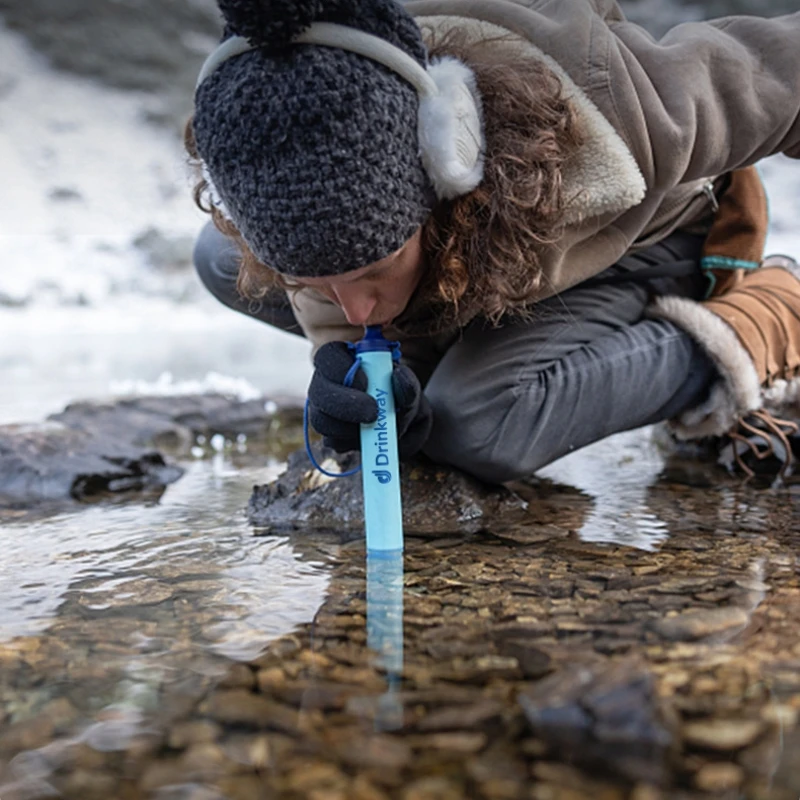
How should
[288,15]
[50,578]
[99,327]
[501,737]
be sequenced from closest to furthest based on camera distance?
[501,737], [288,15], [50,578], [99,327]

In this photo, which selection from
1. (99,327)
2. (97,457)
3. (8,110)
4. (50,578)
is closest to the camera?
(50,578)

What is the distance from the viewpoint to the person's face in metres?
0.86

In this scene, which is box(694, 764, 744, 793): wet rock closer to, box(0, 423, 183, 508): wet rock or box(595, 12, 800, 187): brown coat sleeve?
box(595, 12, 800, 187): brown coat sleeve

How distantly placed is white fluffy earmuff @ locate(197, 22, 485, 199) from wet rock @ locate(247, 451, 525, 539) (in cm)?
42

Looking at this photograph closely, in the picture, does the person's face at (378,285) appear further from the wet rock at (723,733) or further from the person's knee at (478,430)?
the wet rock at (723,733)

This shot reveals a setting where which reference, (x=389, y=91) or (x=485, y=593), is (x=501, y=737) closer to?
(x=485, y=593)

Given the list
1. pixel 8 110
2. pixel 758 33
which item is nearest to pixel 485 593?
pixel 758 33

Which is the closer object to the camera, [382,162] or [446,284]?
[382,162]

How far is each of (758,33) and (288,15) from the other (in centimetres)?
66

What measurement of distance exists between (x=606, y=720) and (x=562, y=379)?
681mm

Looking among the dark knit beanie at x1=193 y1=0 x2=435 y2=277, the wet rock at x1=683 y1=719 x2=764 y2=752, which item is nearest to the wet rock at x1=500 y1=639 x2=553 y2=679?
the wet rock at x1=683 y1=719 x2=764 y2=752

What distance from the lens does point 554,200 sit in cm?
89

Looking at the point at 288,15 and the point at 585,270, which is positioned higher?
the point at 288,15

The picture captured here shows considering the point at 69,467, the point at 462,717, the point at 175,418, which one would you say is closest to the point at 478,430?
the point at 462,717
